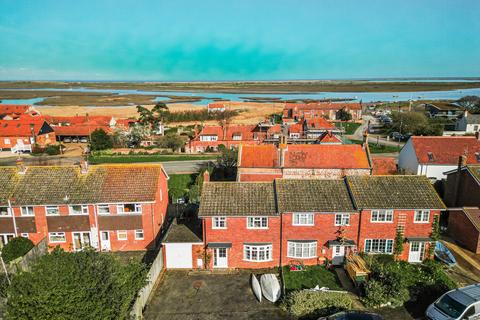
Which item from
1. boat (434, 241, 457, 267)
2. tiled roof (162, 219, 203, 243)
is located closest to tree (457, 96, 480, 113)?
boat (434, 241, 457, 267)

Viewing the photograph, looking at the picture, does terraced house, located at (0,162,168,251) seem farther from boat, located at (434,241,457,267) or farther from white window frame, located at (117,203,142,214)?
boat, located at (434,241,457,267)

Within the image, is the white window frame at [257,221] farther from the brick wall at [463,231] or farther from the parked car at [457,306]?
the brick wall at [463,231]

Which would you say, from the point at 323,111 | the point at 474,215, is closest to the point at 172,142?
the point at 474,215

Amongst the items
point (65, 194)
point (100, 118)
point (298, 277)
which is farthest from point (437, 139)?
point (100, 118)

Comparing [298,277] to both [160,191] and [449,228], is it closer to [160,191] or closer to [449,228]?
[160,191]

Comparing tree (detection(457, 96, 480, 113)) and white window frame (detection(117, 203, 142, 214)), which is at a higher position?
tree (detection(457, 96, 480, 113))

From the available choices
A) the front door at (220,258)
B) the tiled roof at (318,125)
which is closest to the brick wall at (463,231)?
the front door at (220,258)
